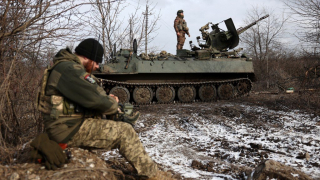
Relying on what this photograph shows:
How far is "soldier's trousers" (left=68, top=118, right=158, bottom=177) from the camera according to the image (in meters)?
2.63

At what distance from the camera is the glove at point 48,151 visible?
2365 mm

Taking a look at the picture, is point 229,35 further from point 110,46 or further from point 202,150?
point 202,150

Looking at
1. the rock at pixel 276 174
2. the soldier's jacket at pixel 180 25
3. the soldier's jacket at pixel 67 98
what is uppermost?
the soldier's jacket at pixel 180 25

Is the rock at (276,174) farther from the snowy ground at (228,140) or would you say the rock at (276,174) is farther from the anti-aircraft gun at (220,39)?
the anti-aircraft gun at (220,39)

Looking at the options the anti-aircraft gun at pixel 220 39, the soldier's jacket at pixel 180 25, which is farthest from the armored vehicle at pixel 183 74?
the soldier's jacket at pixel 180 25

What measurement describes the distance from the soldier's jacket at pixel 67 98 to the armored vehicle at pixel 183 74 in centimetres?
725

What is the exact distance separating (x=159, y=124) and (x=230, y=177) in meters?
3.40

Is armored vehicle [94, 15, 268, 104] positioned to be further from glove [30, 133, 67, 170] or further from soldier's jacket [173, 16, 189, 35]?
glove [30, 133, 67, 170]

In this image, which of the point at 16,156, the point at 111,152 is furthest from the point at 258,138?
the point at 16,156

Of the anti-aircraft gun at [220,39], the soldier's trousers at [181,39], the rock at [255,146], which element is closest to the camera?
the rock at [255,146]

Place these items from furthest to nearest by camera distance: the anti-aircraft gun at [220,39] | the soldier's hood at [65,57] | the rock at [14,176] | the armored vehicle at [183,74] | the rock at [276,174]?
1. the anti-aircraft gun at [220,39]
2. the armored vehicle at [183,74]
3. the rock at [276,174]
4. the soldier's hood at [65,57]
5. the rock at [14,176]

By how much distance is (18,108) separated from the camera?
384cm

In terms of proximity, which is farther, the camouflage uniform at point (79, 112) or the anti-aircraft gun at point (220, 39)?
the anti-aircraft gun at point (220, 39)

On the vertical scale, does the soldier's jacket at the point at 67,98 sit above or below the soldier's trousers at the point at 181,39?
below
